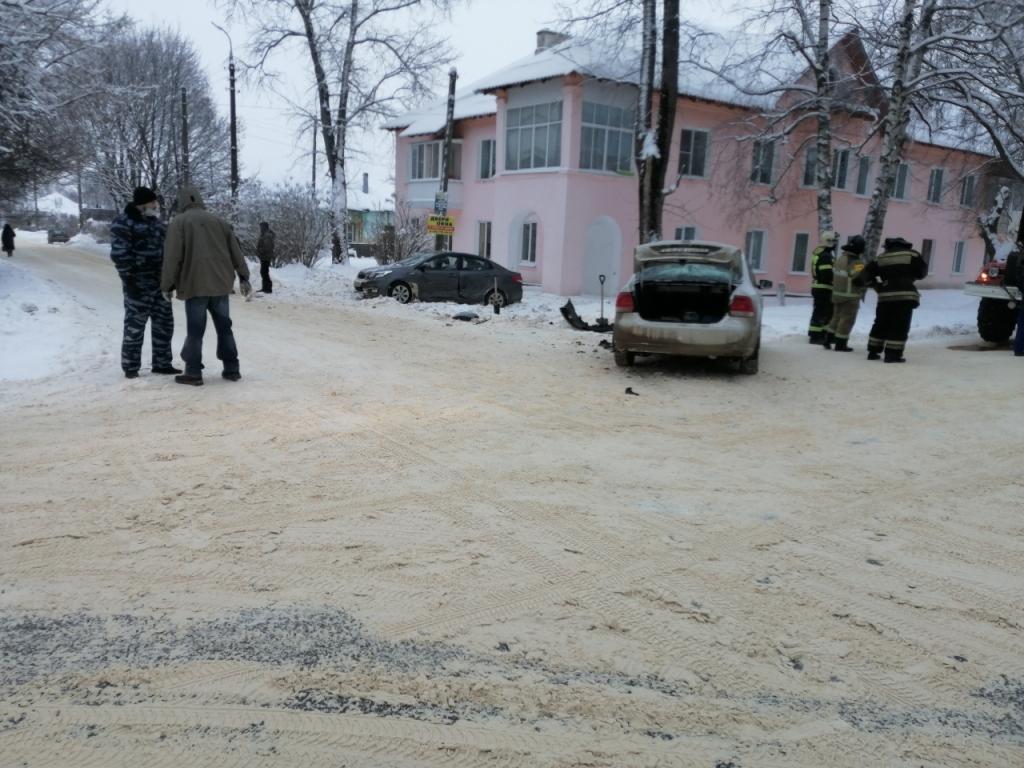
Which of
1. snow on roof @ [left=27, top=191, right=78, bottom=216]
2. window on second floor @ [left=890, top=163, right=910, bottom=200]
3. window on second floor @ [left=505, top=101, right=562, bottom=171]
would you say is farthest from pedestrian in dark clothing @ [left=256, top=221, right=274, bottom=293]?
snow on roof @ [left=27, top=191, right=78, bottom=216]

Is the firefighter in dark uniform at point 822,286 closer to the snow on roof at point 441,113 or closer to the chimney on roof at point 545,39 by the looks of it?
the snow on roof at point 441,113

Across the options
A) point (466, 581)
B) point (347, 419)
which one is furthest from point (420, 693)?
point (347, 419)

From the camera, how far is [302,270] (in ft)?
82.6

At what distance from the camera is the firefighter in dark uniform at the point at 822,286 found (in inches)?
472

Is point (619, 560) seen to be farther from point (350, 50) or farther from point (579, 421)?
point (350, 50)

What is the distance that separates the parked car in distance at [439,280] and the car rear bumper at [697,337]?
957 cm

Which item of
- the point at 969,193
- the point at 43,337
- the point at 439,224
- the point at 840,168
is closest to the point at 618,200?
the point at 439,224

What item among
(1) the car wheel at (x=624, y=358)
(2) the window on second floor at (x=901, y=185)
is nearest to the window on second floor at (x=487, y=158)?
(2) the window on second floor at (x=901, y=185)

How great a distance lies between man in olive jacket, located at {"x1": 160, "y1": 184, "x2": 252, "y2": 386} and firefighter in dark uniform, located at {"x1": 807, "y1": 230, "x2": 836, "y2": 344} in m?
8.65

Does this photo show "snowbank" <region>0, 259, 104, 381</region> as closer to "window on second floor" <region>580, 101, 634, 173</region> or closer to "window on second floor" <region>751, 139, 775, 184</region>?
"window on second floor" <region>580, 101, 634, 173</region>

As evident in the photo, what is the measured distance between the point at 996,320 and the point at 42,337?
13.9 metres

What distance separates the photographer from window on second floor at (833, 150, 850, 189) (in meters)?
29.2

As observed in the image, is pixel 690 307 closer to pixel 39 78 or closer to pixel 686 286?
pixel 686 286

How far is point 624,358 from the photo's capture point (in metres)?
9.69
